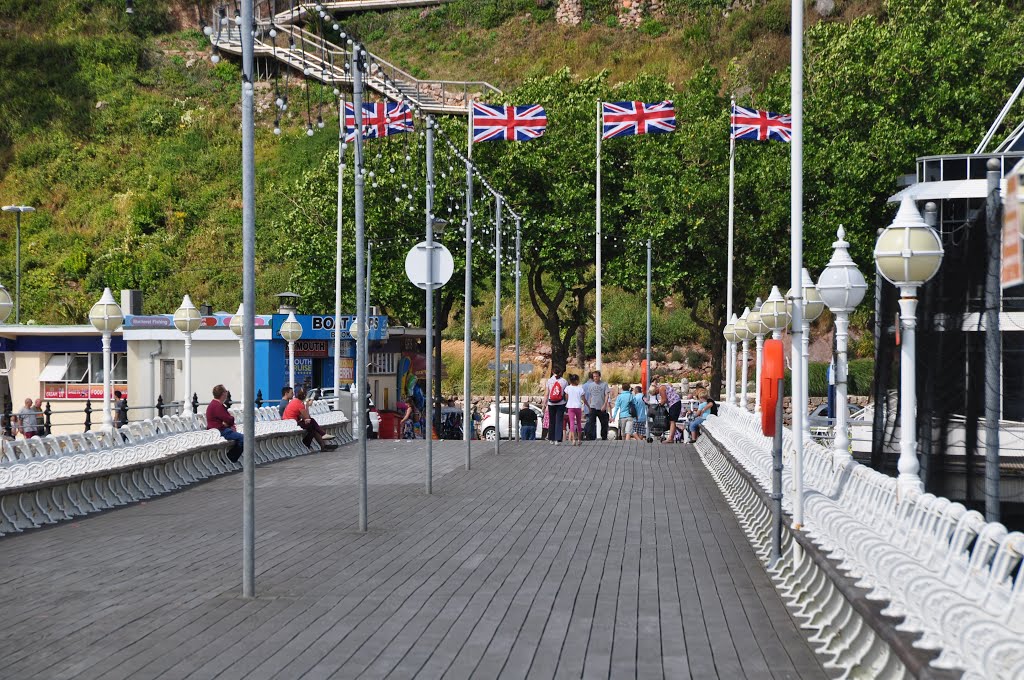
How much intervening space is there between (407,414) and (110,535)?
85.0ft

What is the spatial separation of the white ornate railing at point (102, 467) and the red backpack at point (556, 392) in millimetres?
Result: 8051

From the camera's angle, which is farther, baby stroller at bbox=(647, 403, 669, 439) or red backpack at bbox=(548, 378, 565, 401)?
baby stroller at bbox=(647, 403, 669, 439)

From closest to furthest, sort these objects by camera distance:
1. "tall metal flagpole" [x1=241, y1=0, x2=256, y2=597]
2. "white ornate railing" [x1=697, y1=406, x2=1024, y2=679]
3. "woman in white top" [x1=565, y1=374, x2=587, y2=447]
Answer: "white ornate railing" [x1=697, y1=406, x2=1024, y2=679] < "tall metal flagpole" [x1=241, y1=0, x2=256, y2=597] < "woman in white top" [x1=565, y1=374, x2=587, y2=447]

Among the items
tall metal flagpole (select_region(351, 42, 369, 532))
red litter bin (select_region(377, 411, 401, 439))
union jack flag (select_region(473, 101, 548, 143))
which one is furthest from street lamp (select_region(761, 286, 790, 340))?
red litter bin (select_region(377, 411, 401, 439))

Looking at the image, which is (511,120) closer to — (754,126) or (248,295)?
(754,126)

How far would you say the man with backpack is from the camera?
30.4m

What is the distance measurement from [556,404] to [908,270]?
20749 mm

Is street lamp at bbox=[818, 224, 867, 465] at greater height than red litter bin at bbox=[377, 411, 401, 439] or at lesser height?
greater

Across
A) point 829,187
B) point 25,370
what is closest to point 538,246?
point 829,187

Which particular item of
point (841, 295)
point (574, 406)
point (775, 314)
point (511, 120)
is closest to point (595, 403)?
point (574, 406)

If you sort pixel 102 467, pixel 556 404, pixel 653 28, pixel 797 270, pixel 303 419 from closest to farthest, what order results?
pixel 797 270 < pixel 102 467 < pixel 303 419 < pixel 556 404 < pixel 653 28

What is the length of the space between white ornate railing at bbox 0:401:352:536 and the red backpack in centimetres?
805

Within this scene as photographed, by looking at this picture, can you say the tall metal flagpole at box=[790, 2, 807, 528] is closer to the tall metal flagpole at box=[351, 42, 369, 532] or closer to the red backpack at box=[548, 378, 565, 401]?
the tall metal flagpole at box=[351, 42, 369, 532]

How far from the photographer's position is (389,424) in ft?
140
